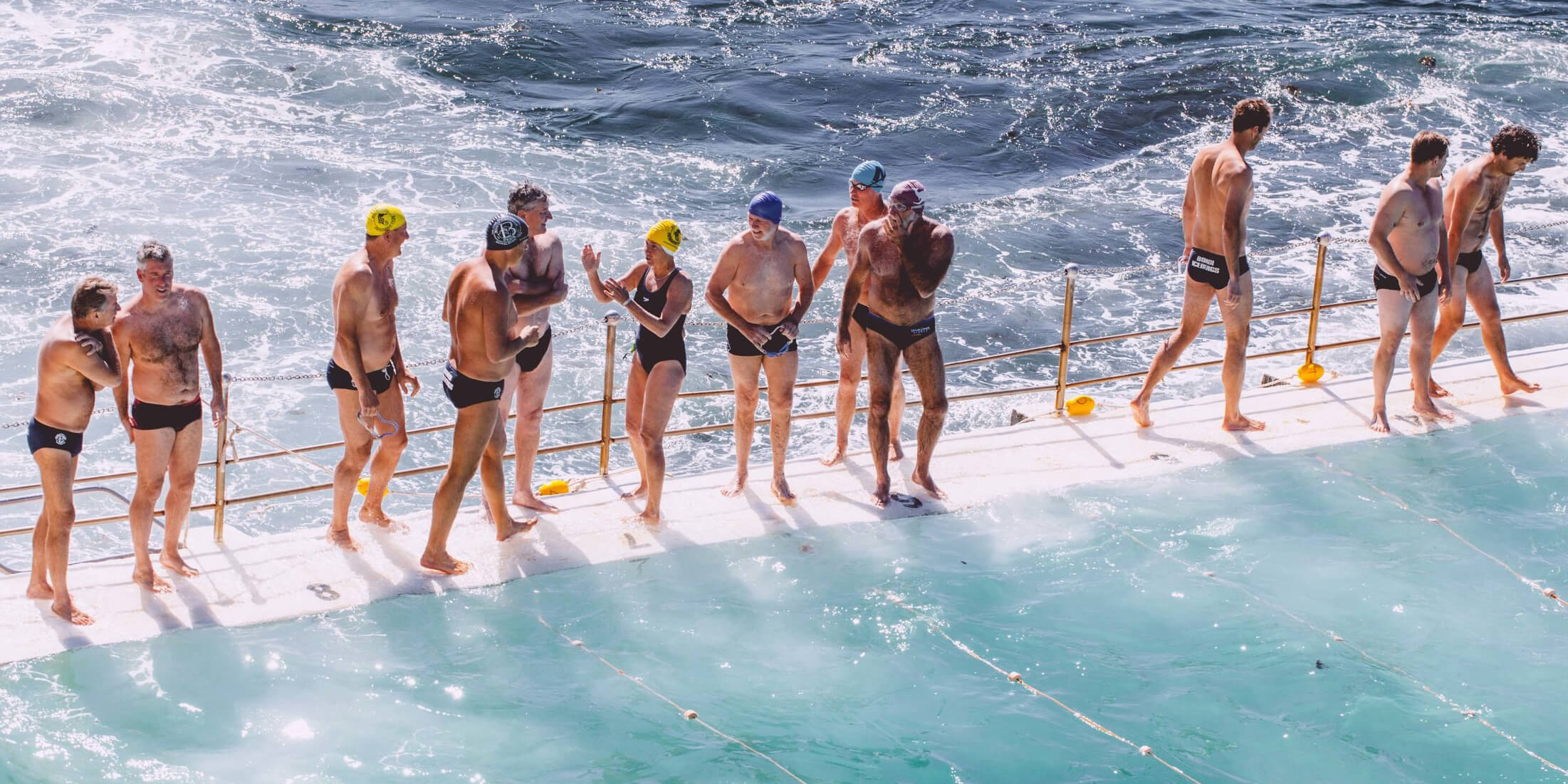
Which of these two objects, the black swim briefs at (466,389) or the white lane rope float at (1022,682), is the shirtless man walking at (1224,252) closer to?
the white lane rope float at (1022,682)

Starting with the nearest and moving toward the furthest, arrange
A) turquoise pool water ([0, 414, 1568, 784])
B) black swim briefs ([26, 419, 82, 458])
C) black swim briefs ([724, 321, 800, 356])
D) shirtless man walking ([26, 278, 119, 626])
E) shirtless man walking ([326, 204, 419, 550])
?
turquoise pool water ([0, 414, 1568, 784])
shirtless man walking ([26, 278, 119, 626])
black swim briefs ([26, 419, 82, 458])
shirtless man walking ([326, 204, 419, 550])
black swim briefs ([724, 321, 800, 356])

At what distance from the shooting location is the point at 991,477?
26.2 ft

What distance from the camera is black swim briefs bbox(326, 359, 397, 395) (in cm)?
680

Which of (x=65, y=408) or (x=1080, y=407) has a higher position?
(x=65, y=408)

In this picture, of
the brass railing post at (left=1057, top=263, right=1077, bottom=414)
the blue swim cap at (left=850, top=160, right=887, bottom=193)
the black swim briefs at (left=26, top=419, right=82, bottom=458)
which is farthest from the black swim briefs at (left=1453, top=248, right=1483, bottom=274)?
the black swim briefs at (left=26, top=419, right=82, bottom=458)

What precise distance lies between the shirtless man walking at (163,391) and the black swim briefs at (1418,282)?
661cm

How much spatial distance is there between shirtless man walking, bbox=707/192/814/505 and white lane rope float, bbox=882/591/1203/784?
1.40 metres

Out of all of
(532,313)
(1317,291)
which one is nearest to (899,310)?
(532,313)

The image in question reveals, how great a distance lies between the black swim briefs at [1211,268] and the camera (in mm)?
8094

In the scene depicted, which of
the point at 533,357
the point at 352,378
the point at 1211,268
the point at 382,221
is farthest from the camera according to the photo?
the point at 1211,268

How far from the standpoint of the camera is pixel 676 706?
5.86 metres

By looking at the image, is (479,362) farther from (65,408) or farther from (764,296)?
(65,408)

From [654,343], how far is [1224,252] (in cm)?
337

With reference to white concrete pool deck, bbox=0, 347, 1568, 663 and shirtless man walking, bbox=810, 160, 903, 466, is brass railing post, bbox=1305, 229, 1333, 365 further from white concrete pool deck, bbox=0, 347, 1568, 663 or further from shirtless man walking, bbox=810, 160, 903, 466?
shirtless man walking, bbox=810, 160, 903, 466
